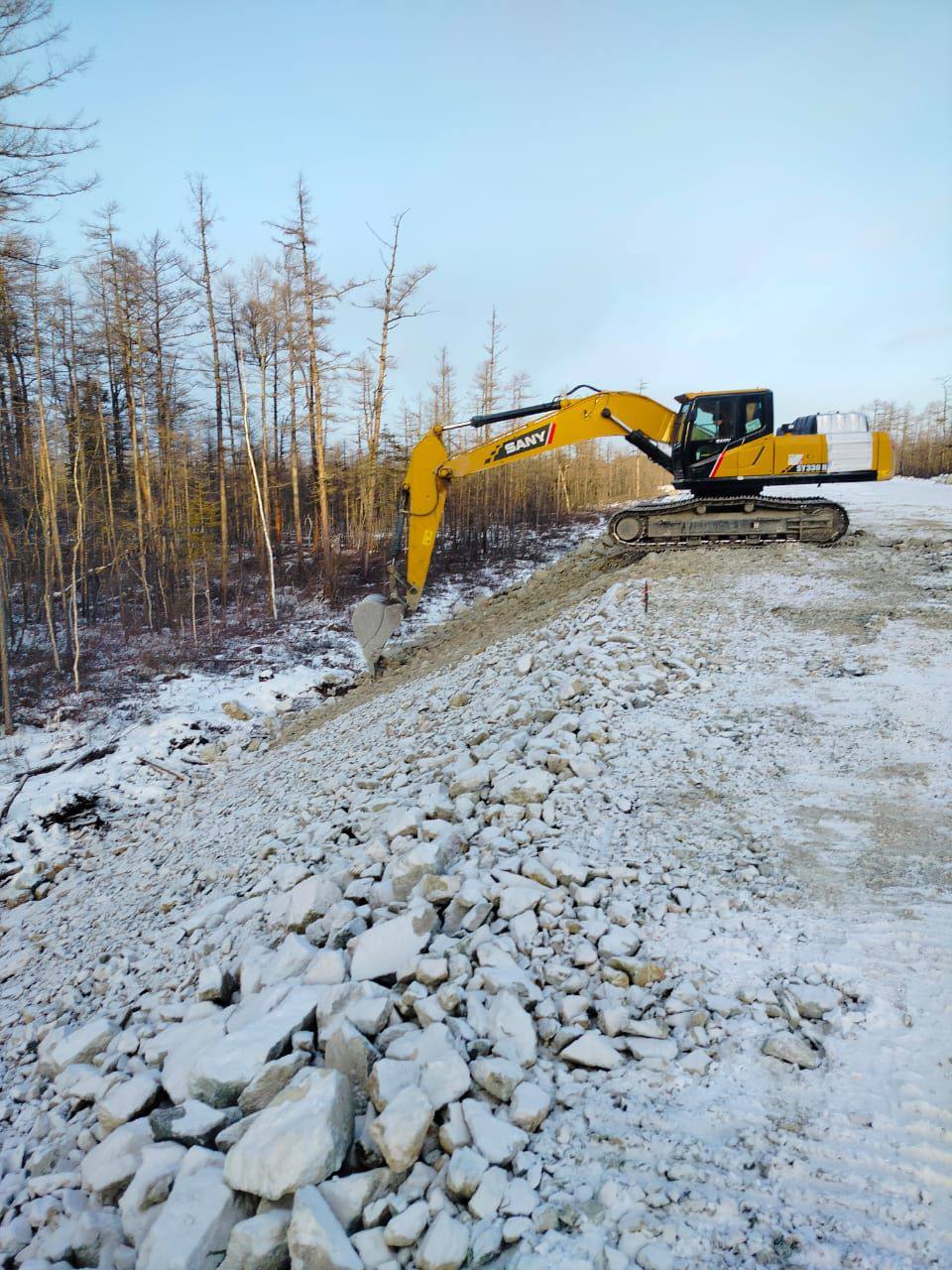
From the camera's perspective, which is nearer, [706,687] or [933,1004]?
[933,1004]

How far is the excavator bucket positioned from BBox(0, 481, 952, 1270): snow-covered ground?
15.5ft

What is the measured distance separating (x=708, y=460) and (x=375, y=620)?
5.85 metres

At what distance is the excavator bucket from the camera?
10.9 m

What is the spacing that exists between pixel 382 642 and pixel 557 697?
567 centimetres

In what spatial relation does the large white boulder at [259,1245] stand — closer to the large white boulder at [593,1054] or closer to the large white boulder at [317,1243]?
the large white boulder at [317,1243]

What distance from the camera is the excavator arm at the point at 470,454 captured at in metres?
10.2

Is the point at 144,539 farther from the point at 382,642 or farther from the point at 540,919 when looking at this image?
the point at 540,919

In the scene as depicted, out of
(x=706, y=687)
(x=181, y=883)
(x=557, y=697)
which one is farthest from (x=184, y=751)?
(x=706, y=687)

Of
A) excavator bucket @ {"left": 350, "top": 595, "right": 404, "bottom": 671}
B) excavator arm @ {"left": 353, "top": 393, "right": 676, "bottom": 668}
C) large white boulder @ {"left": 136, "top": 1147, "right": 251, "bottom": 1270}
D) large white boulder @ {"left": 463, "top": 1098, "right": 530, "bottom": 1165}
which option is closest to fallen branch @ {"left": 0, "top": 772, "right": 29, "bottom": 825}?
excavator bucket @ {"left": 350, "top": 595, "right": 404, "bottom": 671}

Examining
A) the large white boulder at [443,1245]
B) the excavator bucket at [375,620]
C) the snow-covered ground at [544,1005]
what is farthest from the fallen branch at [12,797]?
the large white boulder at [443,1245]

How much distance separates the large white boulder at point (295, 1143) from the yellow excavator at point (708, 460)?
8.26 m

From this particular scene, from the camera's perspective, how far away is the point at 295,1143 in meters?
2.20

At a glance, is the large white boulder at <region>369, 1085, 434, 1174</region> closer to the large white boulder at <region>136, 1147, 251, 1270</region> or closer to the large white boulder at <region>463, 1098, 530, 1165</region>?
the large white boulder at <region>463, 1098, 530, 1165</region>

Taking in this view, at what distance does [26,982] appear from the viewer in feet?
16.9
